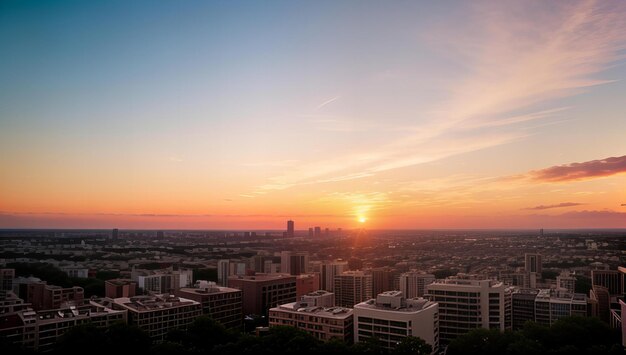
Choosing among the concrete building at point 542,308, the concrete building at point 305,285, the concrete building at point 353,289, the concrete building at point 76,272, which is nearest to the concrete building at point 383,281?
the concrete building at point 353,289

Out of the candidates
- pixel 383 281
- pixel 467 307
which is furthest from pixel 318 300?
pixel 383 281

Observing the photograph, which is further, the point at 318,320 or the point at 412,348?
the point at 318,320

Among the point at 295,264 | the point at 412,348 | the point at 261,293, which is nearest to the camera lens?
the point at 412,348

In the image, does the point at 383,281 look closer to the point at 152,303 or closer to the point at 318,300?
the point at 318,300

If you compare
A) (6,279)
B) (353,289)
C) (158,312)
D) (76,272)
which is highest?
(158,312)

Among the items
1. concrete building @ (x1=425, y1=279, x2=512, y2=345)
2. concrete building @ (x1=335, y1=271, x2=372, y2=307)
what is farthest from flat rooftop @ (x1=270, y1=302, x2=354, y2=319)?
concrete building @ (x1=335, y1=271, x2=372, y2=307)

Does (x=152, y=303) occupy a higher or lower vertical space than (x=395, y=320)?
lower

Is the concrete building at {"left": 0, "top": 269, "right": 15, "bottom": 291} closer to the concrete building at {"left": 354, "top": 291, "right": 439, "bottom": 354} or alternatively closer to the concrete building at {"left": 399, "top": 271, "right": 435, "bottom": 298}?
the concrete building at {"left": 354, "top": 291, "right": 439, "bottom": 354}
